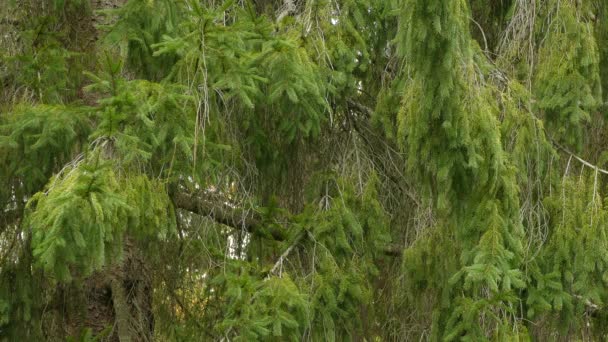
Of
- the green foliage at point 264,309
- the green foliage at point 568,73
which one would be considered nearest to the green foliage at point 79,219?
the green foliage at point 264,309

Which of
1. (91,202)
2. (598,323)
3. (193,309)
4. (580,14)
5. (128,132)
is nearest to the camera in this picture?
(91,202)

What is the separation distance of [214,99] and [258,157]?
3.27 ft

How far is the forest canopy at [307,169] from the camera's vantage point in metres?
4.58

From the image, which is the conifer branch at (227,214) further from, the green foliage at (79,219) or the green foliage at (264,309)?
the green foliage at (79,219)

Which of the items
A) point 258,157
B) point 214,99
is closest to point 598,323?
point 258,157

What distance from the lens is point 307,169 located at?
6.16m

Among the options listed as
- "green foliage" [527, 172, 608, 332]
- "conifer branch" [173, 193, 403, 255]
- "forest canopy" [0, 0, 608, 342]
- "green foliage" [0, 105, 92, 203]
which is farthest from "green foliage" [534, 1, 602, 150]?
"green foliage" [0, 105, 92, 203]

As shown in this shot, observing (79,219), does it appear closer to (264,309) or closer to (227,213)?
(264,309)

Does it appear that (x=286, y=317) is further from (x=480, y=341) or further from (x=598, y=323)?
(x=598, y=323)

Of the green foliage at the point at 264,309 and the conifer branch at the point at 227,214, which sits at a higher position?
the conifer branch at the point at 227,214

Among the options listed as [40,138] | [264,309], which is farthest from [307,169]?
[40,138]

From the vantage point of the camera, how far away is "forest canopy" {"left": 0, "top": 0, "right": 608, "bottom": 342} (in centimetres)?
458

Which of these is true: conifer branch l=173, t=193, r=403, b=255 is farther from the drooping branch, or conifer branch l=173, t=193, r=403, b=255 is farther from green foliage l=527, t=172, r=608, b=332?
green foliage l=527, t=172, r=608, b=332

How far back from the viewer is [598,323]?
601 centimetres
